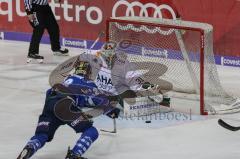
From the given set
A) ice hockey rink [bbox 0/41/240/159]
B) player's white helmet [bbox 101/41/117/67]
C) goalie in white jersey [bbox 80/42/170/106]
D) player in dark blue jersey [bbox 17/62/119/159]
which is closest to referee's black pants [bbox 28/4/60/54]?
ice hockey rink [bbox 0/41/240/159]

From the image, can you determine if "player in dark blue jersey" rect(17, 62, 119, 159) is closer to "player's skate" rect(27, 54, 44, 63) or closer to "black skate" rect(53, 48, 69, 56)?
"player's skate" rect(27, 54, 44, 63)

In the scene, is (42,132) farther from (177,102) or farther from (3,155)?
(177,102)

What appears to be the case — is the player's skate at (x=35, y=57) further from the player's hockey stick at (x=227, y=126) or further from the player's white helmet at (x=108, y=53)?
the player's hockey stick at (x=227, y=126)

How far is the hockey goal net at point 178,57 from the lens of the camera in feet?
29.8

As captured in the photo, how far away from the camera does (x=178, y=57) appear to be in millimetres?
9578

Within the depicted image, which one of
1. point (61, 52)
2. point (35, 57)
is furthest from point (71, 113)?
point (61, 52)

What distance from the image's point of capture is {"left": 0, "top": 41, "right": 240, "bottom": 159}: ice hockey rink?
7.26m

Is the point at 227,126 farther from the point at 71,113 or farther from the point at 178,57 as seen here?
the point at 71,113

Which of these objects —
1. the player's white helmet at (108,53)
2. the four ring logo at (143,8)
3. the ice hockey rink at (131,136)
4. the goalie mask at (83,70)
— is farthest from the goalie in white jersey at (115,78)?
the four ring logo at (143,8)

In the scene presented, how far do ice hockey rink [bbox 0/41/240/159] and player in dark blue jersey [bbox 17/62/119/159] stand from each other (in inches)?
15.4

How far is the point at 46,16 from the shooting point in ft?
41.7

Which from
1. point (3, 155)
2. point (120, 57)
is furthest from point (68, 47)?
point (3, 155)

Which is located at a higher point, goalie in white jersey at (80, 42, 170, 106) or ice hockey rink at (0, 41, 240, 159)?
goalie in white jersey at (80, 42, 170, 106)

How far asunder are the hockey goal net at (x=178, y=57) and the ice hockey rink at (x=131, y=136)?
447 mm
